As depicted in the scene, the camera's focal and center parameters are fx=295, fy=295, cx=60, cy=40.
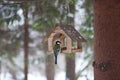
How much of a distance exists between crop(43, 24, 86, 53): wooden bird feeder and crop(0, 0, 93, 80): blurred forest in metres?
0.28

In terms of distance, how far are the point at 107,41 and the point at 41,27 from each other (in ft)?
11.4

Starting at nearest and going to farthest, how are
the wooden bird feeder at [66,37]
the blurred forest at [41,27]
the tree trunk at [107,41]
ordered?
the tree trunk at [107,41] < the wooden bird feeder at [66,37] < the blurred forest at [41,27]

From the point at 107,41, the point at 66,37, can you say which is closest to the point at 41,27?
the point at 66,37

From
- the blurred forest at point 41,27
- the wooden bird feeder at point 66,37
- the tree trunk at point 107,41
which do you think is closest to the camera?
the tree trunk at point 107,41

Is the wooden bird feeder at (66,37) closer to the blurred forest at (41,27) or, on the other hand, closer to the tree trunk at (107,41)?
the blurred forest at (41,27)

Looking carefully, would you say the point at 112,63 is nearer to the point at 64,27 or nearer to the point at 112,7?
the point at 112,7

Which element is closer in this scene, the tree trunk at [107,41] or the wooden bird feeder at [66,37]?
the tree trunk at [107,41]

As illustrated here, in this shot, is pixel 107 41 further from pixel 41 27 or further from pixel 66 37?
pixel 41 27

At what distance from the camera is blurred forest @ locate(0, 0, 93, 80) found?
5.32 m

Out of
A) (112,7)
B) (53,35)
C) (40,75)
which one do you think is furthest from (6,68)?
(112,7)

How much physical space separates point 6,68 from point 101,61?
10204 millimetres

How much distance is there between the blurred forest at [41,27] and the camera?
5316 millimetres

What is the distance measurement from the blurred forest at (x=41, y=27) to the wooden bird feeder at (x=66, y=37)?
28 centimetres

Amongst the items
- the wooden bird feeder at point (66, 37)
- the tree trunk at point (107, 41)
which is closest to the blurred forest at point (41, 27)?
the wooden bird feeder at point (66, 37)
